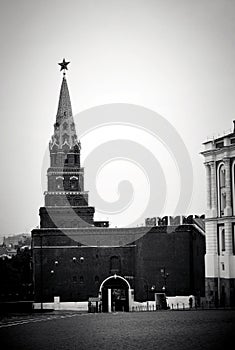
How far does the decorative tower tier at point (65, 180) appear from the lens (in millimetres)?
62750

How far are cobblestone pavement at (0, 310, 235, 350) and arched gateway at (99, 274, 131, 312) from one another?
32.1 meters

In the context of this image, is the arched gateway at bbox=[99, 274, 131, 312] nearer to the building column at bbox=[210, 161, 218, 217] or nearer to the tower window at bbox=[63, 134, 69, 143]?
the tower window at bbox=[63, 134, 69, 143]

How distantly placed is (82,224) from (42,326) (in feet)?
133

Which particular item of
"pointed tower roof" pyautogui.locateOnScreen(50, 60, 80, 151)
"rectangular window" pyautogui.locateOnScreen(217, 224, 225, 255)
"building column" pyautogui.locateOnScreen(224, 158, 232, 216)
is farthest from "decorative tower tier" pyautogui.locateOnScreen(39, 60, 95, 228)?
"building column" pyautogui.locateOnScreen(224, 158, 232, 216)

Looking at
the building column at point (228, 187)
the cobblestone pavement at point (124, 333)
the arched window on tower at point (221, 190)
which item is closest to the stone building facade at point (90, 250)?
the arched window on tower at point (221, 190)

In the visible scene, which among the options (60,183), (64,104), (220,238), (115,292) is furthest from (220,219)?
(64,104)

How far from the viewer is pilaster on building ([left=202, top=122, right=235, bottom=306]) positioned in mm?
43062

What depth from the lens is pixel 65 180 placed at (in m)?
63.4

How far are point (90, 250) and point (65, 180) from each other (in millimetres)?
6940

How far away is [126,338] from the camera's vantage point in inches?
810

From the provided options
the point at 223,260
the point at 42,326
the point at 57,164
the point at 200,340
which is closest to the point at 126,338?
the point at 200,340

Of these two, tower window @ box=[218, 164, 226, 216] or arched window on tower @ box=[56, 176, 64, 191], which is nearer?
tower window @ box=[218, 164, 226, 216]

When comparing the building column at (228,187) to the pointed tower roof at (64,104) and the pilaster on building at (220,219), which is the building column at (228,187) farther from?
the pointed tower roof at (64,104)

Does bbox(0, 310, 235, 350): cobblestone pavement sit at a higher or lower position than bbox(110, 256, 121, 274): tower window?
lower
